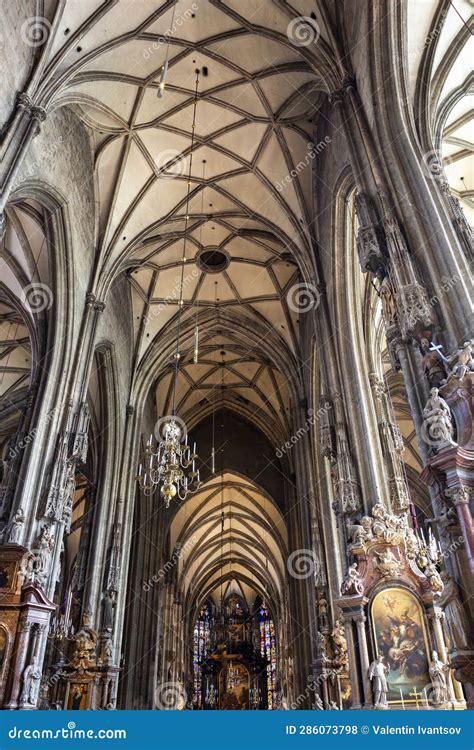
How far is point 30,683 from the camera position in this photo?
9.84 m

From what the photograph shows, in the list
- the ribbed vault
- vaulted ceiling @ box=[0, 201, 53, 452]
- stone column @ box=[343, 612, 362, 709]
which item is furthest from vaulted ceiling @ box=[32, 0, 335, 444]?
the ribbed vault

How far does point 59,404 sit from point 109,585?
606 centimetres

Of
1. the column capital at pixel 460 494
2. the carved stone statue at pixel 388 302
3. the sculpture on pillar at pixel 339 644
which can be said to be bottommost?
the column capital at pixel 460 494

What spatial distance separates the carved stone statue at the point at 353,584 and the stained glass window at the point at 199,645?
31.8m

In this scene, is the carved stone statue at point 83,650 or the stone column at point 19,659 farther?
the carved stone statue at point 83,650

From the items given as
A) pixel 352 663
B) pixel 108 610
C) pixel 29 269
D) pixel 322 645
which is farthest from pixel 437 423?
pixel 108 610

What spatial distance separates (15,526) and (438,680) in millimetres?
8014

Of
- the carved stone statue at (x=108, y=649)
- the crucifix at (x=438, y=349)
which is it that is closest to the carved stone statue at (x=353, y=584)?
the crucifix at (x=438, y=349)

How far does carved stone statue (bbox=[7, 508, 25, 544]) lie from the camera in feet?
34.9

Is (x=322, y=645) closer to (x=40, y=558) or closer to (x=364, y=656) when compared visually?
(x=364, y=656)

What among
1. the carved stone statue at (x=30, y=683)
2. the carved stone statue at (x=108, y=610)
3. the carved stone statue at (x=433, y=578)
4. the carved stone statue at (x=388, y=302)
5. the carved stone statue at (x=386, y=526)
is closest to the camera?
the carved stone statue at (x=388, y=302)

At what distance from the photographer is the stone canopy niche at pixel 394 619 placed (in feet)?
29.8

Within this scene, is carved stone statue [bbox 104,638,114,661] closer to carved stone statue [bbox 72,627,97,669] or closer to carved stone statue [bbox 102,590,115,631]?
carved stone statue [bbox 102,590,115,631]

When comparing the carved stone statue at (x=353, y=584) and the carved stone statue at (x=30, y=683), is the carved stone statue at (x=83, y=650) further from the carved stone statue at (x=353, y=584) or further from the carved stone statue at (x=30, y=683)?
the carved stone statue at (x=353, y=584)
